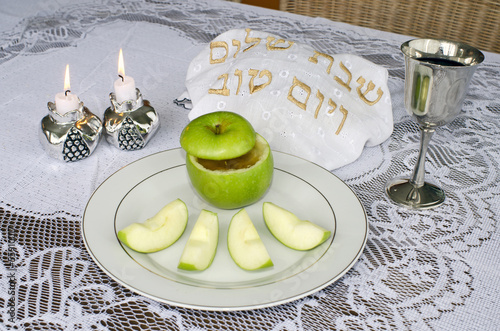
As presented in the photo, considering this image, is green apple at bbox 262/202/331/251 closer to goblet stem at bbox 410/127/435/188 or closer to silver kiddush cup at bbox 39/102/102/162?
goblet stem at bbox 410/127/435/188

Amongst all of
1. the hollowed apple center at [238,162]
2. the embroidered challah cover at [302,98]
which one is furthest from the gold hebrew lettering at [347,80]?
the hollowed apple center at [238,162]

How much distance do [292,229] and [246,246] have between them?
60mm

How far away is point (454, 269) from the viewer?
572 millimetres

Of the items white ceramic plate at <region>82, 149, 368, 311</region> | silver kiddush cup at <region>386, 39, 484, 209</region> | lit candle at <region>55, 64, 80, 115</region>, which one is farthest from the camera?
lit candle at <region>55, 64, 80, 115</region>

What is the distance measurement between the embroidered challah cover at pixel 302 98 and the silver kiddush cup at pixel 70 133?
167mm

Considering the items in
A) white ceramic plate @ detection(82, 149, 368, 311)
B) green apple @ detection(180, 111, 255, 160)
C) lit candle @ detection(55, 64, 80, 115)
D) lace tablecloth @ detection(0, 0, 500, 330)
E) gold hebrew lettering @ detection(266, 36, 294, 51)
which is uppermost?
gold hebrew lettering @ detection(266, 36, 294, 51)

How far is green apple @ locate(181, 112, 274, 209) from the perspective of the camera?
63 centimetres

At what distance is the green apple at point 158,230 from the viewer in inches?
22.2

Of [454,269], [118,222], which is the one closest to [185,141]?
[118,222]

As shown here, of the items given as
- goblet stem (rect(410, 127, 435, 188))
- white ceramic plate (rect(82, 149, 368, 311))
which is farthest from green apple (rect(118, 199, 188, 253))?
goblet stem (rect(410, 127, 435, 188))

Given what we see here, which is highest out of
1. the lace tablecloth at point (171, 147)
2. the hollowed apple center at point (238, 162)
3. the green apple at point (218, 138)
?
the green apple at point (218, 138)

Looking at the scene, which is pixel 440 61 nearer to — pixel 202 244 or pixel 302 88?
pixel 302 88

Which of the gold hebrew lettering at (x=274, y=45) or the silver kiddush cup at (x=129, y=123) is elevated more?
the gold hebrew lettering at (x=274, y=45)

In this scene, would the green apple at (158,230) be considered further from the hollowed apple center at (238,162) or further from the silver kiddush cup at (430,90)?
the silver kiddush cup at (430,90)
